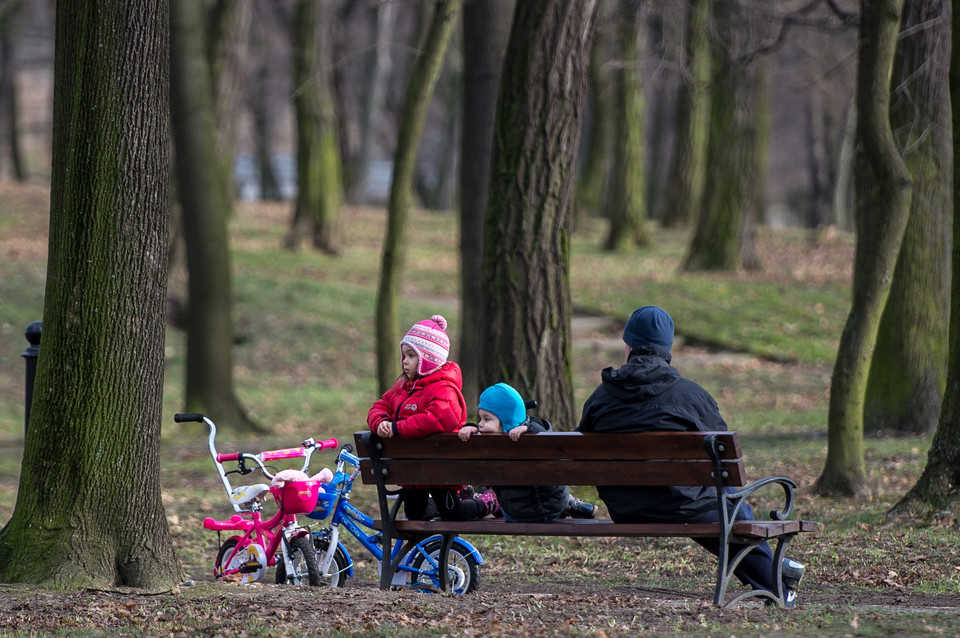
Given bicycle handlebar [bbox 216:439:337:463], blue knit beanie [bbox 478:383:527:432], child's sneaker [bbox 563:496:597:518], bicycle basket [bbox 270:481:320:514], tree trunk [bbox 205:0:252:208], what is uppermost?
tree trunk [bbox 205:0:252:208]

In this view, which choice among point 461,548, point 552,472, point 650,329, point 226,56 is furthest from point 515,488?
point 226,56

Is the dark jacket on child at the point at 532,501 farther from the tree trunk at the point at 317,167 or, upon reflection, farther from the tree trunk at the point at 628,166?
the tree trunk at the point at 628,166

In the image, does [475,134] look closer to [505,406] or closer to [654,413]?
[505,406]

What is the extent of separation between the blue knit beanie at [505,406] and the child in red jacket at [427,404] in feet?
0.51

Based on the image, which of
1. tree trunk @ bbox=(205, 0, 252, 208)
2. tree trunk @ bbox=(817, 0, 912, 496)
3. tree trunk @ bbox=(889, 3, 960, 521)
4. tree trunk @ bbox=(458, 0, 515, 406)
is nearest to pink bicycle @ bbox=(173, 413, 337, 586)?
tree trunk @ bbox=(889, 3, 960, 521)

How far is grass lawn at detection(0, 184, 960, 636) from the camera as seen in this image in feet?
16.6

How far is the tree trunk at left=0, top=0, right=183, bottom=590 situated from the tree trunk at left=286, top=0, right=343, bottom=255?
19.4 metres

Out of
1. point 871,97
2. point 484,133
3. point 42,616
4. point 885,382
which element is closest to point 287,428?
point 484,133

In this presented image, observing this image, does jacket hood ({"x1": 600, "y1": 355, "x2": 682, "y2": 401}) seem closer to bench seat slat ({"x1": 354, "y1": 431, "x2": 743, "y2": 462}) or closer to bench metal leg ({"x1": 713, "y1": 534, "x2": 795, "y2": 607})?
bench seat slat ({"x1": 354, "y1": 431, "x2": 743, "y2": 462})

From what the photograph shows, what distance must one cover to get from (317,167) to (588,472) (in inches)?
812

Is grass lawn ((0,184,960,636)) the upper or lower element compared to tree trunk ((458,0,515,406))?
lower

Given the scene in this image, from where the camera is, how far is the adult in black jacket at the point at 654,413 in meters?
5.49

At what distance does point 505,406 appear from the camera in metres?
5.86

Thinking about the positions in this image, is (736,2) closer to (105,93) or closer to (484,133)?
(484,133)
